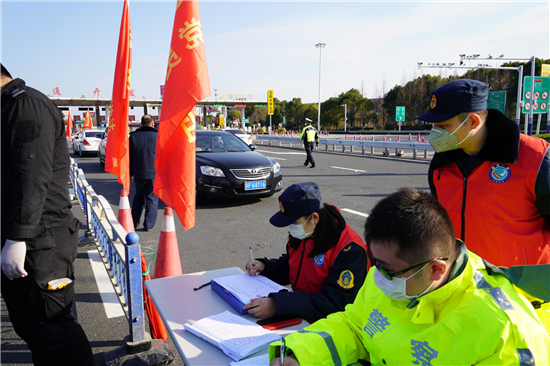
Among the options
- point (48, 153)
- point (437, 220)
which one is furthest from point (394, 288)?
point (48, 153)

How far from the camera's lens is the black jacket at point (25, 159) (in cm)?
209

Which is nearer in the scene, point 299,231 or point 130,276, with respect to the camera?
point 299,231

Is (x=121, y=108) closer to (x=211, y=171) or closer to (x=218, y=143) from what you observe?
(x=211, y=171)

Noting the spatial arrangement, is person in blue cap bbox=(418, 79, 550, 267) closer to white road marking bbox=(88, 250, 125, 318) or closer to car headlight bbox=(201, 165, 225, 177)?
white road marking bbox=(88, 250, 125, 318)

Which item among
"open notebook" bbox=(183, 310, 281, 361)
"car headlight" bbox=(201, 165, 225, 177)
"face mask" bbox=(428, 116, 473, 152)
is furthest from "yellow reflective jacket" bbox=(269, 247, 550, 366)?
"car headlight" bbox=(201, 165, 225, 177)

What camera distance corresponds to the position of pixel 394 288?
149 cm

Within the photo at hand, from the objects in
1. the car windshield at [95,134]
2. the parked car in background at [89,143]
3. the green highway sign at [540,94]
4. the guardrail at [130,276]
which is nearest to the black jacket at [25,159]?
the guardrail at [130,276]

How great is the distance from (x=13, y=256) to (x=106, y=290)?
8.11 ft

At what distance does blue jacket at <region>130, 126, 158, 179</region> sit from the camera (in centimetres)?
679

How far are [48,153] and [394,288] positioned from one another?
6.21ft

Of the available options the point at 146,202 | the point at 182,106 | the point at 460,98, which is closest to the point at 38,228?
the point at 182,106

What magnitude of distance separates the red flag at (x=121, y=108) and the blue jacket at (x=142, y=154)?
56.5 inches

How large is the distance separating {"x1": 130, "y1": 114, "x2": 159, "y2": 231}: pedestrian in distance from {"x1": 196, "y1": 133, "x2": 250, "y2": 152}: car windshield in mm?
2492

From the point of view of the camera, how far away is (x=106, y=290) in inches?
173
